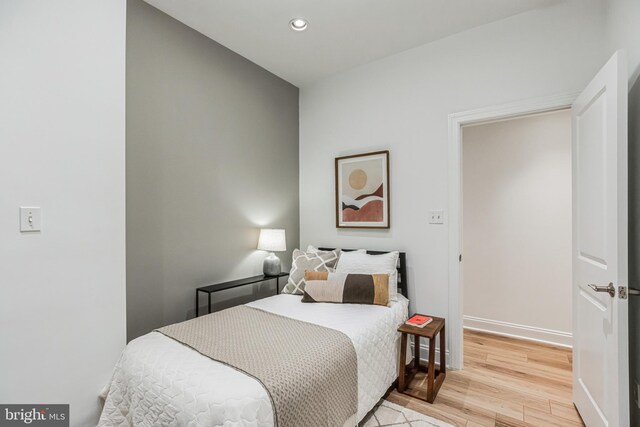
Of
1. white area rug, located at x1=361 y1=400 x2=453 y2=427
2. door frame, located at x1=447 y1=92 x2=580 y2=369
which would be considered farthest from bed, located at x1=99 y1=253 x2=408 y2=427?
door frame, located at x1=447 y1=92 x2=580 y2=369

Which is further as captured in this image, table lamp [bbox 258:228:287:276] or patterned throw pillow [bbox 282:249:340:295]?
table lamp [bbox 258:228:287:276]

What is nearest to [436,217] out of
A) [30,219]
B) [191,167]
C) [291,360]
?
[291,360]

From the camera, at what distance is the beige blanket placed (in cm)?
137

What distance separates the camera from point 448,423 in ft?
6.25

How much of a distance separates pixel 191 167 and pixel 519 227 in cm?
328

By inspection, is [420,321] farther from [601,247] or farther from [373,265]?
[601,247]

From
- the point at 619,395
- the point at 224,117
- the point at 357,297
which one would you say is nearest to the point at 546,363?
the point at 619,395

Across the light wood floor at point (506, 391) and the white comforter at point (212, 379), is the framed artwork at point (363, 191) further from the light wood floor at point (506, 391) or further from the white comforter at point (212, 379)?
the light wood floor at point (506, 391)

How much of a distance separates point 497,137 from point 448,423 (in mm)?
2843

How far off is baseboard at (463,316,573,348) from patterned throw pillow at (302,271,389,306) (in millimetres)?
1764

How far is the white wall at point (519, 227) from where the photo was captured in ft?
10.1

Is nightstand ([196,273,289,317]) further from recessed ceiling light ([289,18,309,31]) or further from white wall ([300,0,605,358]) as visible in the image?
recessed ceiling light ([289,18,309,31])

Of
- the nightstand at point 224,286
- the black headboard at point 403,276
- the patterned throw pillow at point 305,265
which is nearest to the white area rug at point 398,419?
the black headboard at point 403,276

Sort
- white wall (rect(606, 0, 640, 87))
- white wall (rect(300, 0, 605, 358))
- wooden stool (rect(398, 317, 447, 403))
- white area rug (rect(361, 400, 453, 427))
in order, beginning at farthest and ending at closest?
white wall (rect(300, 0, 605, 358))
wooden stool (rect(398, 317, 447, 403))
white area rug (rect(361, 400, 453, 427))
white wall (rect(606, 0, 640, 87))
